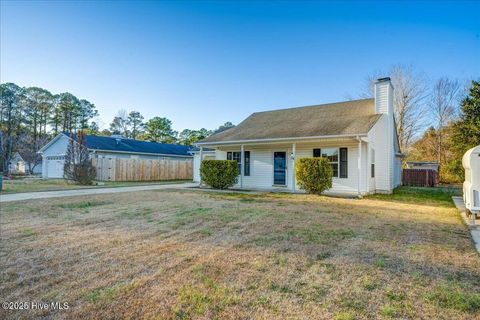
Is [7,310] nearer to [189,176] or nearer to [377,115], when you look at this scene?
[377,115]

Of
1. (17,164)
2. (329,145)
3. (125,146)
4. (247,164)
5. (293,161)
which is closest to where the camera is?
(329,145)

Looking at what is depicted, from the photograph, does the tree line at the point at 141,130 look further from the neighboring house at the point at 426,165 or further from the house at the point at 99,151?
the neighboring house at the point at 426,165

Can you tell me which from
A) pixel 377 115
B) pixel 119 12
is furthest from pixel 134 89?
pixel 377 115

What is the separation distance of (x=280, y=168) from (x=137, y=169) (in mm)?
13477

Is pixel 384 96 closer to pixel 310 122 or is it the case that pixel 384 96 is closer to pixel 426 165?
pixel 310 122

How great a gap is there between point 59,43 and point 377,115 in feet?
51.3

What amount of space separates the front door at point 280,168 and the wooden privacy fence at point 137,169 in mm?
12884

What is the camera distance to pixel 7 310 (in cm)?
237

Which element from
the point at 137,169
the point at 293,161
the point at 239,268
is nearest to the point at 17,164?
the point at 137,169

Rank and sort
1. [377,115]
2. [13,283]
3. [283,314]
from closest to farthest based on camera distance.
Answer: [283,314], [13,283], [377,115]

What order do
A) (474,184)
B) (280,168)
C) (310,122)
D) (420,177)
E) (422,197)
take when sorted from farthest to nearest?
(420,177), (310,122), (280,168), (422,197), (474,184)

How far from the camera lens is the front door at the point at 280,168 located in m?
14.6

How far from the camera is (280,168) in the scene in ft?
48.3

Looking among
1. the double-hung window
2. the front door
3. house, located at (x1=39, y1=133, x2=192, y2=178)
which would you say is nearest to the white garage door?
house, located at (x1=39, y1=133, x2=192, y2=178)
